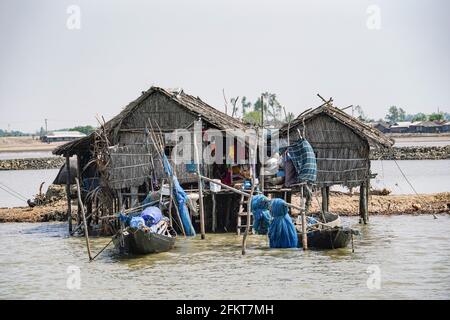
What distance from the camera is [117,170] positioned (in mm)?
21766

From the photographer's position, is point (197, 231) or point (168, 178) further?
point (197, 231)

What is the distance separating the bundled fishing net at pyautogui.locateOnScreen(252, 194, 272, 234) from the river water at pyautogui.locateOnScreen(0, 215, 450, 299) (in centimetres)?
42

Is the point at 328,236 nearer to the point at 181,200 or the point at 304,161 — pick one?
the point at 304,161

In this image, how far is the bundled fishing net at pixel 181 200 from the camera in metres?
20.7

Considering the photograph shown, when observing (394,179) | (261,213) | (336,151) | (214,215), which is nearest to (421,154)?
(394,179)

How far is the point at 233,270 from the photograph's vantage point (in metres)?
16.9

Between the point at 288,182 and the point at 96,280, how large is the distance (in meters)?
7.91

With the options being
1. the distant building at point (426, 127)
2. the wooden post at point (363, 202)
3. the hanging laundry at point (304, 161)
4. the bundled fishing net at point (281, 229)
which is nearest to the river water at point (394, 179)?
the wooden post at point (363, 202)

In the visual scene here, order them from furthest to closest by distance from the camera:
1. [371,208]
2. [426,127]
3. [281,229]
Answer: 1. [426,127]
2. [371,208]
3. [281,229]

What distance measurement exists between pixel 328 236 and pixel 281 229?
1.11 m

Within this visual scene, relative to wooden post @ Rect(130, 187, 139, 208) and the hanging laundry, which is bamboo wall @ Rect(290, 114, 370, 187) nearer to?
the hanging laundry

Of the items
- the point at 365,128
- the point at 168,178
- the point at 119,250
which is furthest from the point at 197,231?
the point at 365,128

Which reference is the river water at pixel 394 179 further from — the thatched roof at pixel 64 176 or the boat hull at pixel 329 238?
the boat hull at pixel 329 238
